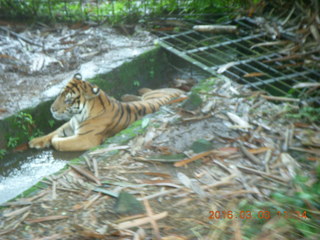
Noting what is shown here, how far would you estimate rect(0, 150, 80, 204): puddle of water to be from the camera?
13.8 ft

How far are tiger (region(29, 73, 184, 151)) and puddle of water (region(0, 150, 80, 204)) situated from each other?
0.13 metres

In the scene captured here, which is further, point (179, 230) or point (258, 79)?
point (258, 79)

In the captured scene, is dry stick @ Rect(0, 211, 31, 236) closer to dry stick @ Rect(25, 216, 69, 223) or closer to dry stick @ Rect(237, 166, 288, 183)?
dry stick @ Rect(25, 216, 69, 223)

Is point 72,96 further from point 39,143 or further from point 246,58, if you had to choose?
point 246,58

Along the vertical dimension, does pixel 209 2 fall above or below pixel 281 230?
above

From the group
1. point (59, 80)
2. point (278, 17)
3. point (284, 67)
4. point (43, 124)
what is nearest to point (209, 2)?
point (278, 17)

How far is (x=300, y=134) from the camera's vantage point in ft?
12.8

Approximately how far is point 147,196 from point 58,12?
5548 millimetres

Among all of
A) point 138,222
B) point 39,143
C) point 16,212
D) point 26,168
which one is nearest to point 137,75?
point 39,143

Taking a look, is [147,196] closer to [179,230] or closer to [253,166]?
[179,230]

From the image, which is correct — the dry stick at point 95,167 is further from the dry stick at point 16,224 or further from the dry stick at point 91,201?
the dry stick at point 16,224

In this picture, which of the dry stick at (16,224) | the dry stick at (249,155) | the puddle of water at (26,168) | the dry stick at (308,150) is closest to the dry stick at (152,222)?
the dry stick at (16,224)

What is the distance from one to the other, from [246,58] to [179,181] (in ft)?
11.4

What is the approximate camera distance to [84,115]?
17.2 feet
